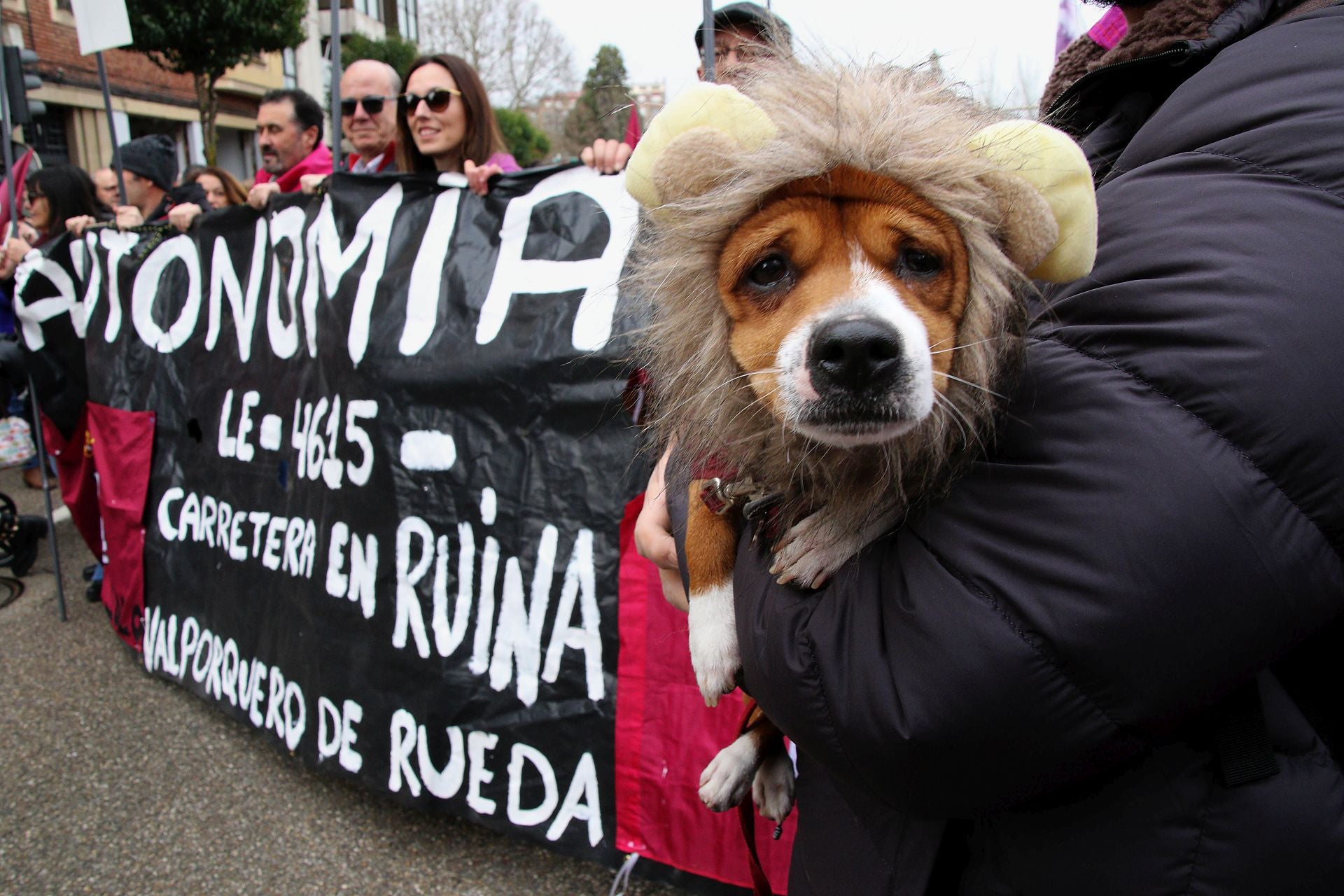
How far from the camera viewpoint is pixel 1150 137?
2.92 ft

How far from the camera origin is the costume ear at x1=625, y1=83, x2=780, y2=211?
0.98 metres

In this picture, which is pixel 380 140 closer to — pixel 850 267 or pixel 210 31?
pixel 850 267

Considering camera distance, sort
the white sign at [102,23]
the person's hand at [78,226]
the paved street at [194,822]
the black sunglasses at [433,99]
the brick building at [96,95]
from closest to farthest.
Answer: the paved street at [194,822] → the black sunglasses at [433,99] → the white sign at [102,23] → the person's hand at [78,226] → the brick building at [96,95]

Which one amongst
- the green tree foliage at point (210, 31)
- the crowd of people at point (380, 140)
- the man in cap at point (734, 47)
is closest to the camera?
the man in cap at point (734, 47)

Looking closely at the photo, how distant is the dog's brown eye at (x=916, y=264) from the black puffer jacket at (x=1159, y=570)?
14 centimetres

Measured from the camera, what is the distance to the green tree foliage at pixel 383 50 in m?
25.3

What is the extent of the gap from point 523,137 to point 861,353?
3573 centimetres

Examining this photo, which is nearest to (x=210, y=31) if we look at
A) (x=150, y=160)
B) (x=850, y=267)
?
(x=150, y=160)

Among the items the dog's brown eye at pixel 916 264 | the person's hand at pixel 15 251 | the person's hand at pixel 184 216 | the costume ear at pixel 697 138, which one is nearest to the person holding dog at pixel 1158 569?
the dog's brown eye at pixel 916 264

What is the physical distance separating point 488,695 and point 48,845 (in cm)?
156

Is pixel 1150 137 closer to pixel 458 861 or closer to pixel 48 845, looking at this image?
pixel 458 861

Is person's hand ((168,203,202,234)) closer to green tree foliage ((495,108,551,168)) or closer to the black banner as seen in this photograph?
the black banner

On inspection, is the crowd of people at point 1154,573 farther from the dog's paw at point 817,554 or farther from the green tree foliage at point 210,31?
the green tree foliage at point 210,31

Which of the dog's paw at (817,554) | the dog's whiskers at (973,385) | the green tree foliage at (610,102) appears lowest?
the dog's paw at (817,554)
